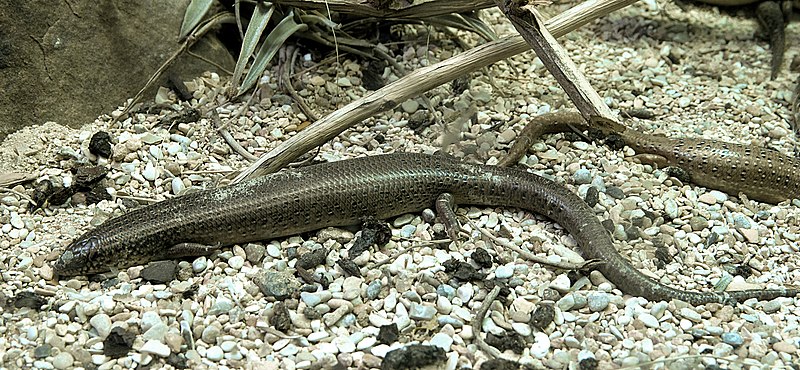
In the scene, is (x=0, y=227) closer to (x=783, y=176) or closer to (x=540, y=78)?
(x=540, y=78)

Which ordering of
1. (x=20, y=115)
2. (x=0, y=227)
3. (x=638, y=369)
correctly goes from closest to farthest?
(x=638, y=369) → (x=0, y=227) → (x=20, y=115)

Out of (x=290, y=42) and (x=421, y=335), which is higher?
(x=290, y=42)

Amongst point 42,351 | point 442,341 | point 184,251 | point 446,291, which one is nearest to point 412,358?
point 442,341

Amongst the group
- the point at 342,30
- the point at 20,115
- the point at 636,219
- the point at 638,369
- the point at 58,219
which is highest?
the point at 20,115

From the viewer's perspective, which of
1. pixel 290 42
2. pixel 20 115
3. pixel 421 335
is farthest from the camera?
pixel 290 42

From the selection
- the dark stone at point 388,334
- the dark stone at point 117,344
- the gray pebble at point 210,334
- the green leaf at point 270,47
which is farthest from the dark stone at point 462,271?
the green leaf at point 270,47

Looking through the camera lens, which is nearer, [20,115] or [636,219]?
[636,219]

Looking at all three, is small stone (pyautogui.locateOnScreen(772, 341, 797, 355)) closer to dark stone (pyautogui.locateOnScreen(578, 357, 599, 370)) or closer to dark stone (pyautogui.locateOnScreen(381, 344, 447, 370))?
dark stone (pyautogui.locateOnScreen(578, 357, 599, 370))

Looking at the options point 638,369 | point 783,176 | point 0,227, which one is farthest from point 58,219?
point 783,176
